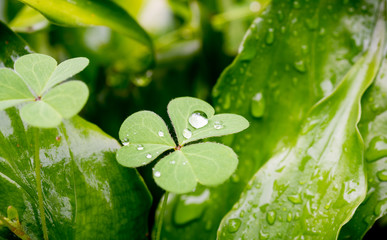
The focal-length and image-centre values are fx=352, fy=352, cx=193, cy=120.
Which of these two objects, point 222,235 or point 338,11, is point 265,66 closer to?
point 338,11

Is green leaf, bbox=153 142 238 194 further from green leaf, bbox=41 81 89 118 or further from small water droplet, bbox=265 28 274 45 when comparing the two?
small water droplet, bbox=265 28 274 45

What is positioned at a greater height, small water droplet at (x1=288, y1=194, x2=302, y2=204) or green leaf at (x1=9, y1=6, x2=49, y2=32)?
green leaf at (x1=9, y1=6, x2=49, y2=32)

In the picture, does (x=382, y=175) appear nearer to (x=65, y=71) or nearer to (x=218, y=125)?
(x=218, y=125)

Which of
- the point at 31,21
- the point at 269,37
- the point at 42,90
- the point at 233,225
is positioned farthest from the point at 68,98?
the point at 31,21

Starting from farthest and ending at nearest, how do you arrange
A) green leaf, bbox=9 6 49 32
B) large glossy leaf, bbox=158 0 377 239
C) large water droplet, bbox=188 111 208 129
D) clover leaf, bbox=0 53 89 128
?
green leaf, bbox=9 6 49 32, large glossy leaf, bbox=158 0 377 239, large water droplet, bbox=188 111 208 129, clover leaf, bbox=0 53 89 128

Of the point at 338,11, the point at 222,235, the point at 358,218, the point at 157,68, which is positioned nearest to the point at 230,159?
the point at 222,235

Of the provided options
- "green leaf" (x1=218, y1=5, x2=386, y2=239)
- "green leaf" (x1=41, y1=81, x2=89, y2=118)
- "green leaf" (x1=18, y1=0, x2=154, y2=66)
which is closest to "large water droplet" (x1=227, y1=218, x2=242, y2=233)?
"green leaf" (x1=218, y1=5, x2=386, y2=239)
